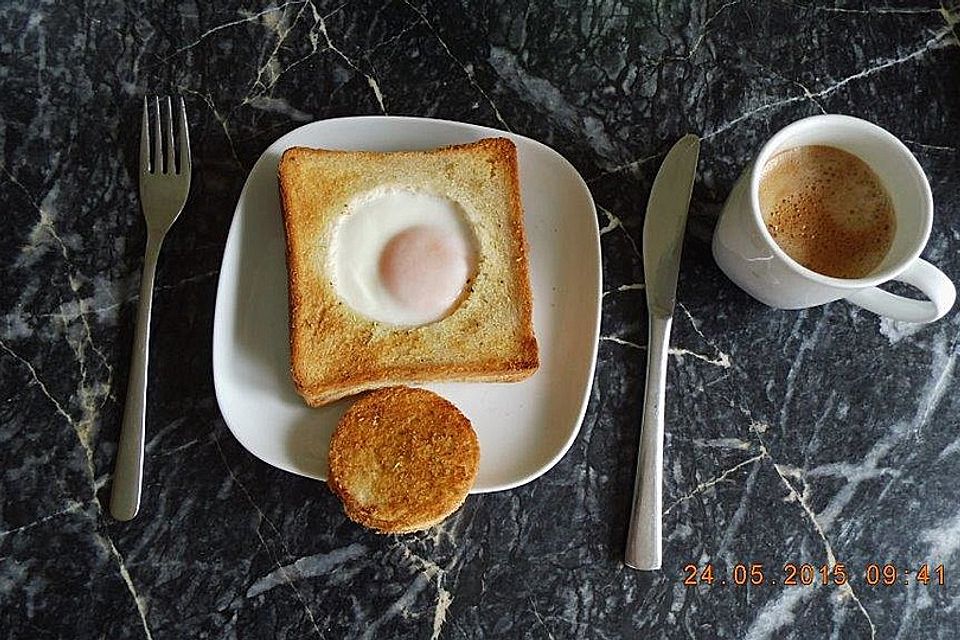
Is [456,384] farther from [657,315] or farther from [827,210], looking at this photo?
[827,210]

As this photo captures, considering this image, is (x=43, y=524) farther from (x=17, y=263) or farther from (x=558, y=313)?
(x=558, y=313)

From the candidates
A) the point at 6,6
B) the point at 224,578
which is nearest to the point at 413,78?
the point at 6,6

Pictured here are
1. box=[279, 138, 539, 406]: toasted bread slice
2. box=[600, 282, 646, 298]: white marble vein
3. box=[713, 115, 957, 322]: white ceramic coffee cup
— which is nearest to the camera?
box=[713, 115, 957, 322]: white ceramic coffee cup

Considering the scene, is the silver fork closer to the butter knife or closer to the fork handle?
the fork handle

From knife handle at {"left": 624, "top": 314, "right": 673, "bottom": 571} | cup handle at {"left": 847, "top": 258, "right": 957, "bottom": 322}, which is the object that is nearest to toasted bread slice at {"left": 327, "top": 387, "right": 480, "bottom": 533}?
knife handle at {"left": 624, "top": 314, "right": 673, "bottom": 571}
